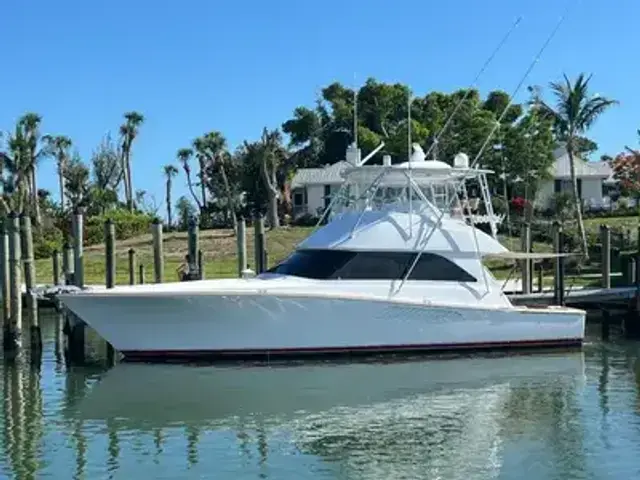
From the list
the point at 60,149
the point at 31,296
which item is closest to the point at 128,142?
the point at 60,149

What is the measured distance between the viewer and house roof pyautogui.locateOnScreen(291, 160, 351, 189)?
6206 cm

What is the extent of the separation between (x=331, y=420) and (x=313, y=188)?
152 ft

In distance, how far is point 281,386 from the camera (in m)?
19.9

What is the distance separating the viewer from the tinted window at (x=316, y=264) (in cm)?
2247

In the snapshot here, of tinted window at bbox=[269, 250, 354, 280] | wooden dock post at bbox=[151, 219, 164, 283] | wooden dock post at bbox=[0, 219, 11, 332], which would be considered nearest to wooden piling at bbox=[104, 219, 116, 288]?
wooden dock post at bbox=[151, 219, 164, 283]

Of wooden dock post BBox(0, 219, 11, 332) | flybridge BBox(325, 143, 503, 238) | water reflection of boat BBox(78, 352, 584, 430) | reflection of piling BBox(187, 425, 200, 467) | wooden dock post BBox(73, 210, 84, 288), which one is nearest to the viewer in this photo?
reflection of piling BBox(187, 425, 200, 467)

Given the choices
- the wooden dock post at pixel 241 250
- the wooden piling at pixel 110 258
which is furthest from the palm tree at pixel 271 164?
the wooden piling at pixel 110 258

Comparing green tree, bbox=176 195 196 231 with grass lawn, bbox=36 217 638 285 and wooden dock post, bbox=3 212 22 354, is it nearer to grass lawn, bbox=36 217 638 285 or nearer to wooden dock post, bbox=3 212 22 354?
grass lawn, bbox=36 217 638 285

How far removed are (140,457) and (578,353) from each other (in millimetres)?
12698

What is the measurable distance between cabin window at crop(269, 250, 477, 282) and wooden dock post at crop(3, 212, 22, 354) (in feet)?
18.9

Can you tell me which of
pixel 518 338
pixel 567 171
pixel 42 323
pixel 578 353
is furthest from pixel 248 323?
pixel 567 171

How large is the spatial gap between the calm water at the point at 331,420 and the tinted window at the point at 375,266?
6.34 feet

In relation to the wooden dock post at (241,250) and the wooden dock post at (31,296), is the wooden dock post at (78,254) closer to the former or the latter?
the wooden dock post at (31,296)

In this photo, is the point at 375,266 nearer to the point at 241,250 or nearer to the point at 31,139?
the point at 241,250
